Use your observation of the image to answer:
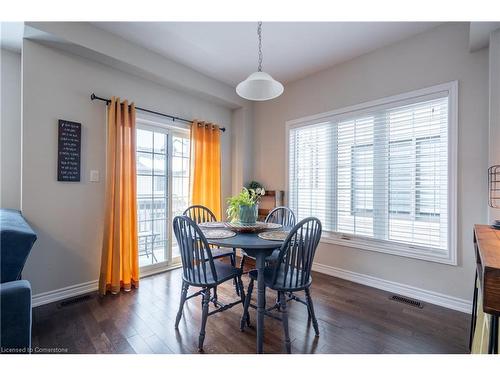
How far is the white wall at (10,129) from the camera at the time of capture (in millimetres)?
2523

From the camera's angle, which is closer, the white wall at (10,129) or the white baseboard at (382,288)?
the white baseboard at (382,288)

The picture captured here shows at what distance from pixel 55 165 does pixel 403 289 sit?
12.6 ft

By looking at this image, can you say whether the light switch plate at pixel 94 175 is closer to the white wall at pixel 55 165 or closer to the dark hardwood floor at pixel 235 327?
the white wall at pixel 55 165

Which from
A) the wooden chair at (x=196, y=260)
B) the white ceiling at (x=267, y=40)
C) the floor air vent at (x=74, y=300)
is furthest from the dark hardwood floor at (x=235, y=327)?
the white ceiling at (x=267, y=40)

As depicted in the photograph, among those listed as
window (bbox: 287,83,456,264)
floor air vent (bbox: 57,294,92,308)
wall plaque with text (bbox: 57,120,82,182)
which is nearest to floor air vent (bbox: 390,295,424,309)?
window (bbox: 287,83,456,264)

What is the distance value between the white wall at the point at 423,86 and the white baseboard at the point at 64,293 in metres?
2.78

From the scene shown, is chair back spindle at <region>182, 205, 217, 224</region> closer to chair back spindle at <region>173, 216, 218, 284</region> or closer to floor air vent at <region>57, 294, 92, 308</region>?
chair back spindle at <region>173, 216, 218, 284</region>

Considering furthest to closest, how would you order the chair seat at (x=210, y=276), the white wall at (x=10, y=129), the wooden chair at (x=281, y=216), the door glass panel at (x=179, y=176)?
the door glass panel at (x=179, y=176) → the wooden chair at (x=281, y=216) → the white wall at (x=10, y=129) → the chair seat at (x=210, y=276)

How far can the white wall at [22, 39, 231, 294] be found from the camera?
2.21 metres

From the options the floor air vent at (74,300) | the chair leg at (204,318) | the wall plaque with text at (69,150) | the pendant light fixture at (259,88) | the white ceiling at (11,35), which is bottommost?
the floor air vent at (74,300)

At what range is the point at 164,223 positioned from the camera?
333 centimetres

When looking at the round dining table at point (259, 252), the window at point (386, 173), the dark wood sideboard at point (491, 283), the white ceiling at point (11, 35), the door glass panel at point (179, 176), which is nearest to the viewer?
the dark wood sideboard at point (491, 283)

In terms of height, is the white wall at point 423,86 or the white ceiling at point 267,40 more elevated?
the white ceiling at point 267,40
